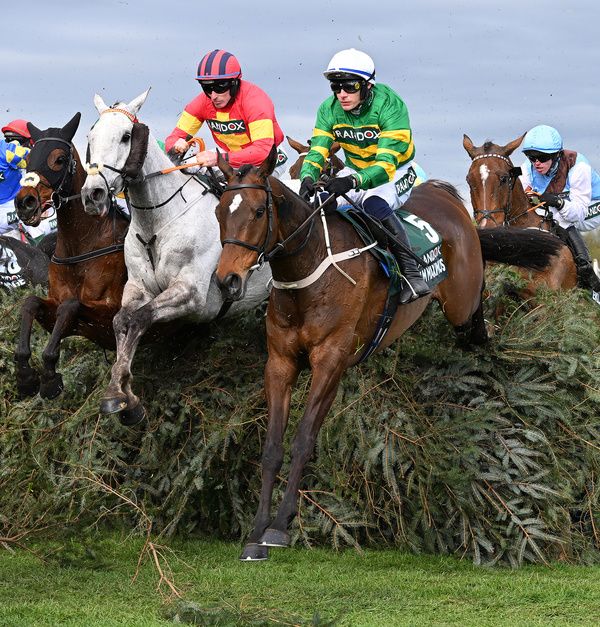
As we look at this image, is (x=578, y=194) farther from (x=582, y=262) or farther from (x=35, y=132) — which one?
(x=35, y=132)

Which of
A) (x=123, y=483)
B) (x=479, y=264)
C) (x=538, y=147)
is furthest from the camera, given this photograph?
(x=538, y=147)

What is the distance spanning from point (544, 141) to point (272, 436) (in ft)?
21.0

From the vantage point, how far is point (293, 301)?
20.6 feet

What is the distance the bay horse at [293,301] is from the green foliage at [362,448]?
690mm

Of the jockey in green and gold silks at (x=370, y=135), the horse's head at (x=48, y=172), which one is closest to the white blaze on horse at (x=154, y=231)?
the horse's head at (x=48, y=172)

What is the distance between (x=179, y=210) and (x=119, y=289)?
2.40 ft

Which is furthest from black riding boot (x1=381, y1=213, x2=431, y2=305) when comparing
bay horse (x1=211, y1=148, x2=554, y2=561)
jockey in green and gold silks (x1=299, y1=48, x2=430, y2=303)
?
bay horse (x1=211, y1=148, x2=554, y2=561)

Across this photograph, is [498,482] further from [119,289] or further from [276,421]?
[119,289]

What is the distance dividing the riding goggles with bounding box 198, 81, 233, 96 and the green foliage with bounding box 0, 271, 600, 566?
1.60m

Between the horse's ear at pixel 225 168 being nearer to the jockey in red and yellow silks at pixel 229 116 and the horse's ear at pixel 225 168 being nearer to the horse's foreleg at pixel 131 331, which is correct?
the jockey in red and yellow silks at pixel 229 116

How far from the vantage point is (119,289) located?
7816 mm

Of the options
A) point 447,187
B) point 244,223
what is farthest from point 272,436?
point 447,187

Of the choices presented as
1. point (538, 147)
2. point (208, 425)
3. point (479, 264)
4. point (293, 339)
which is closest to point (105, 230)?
point (208, 425)

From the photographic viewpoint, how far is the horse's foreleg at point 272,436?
5630 mm
